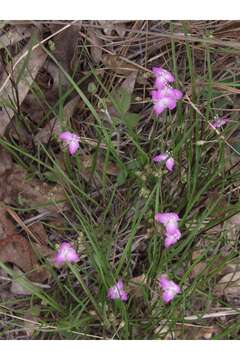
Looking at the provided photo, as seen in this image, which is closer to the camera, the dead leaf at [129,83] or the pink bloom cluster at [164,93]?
the pink bloom cluster at [164,93]

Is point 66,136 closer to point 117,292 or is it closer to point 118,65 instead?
point 118,65

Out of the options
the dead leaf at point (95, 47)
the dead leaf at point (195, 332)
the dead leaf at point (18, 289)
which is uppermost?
the dead leaf at point (95, 47)

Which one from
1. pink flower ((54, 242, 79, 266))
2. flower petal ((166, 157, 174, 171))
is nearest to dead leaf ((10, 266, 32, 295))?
pink flower ((54, 242, 79, 266))

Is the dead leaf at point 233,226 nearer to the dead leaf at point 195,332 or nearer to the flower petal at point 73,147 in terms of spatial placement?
the dead leaf at point 195,332

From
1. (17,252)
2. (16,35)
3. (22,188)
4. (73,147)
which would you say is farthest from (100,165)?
(16,35)

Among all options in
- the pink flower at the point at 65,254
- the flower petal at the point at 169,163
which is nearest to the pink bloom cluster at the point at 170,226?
the flower petal at the point at 169,163

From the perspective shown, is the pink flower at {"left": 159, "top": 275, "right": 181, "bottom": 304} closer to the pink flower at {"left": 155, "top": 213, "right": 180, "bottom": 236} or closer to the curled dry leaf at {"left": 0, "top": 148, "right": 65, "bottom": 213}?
the pink flower at {"left": 155, "top": 213, "right": 180, "bottom": 236}
